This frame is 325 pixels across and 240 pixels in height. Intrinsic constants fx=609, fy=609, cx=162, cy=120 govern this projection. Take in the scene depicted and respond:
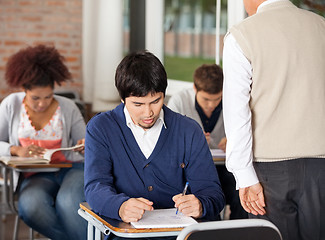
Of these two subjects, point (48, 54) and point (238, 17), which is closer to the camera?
point (48, 54)

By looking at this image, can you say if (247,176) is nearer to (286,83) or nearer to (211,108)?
(286,83)

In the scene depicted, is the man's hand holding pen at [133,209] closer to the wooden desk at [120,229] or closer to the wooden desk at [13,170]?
the wooden desk at [120,229]

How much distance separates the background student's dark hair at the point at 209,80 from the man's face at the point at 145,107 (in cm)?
128

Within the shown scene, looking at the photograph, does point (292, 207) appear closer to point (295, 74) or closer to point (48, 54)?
point (295, 74)

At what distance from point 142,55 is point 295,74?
2.19ft

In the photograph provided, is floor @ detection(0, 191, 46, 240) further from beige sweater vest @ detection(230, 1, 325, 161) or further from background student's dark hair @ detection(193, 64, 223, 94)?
beige sweater vest @ detection(230, 1, 325, 161)

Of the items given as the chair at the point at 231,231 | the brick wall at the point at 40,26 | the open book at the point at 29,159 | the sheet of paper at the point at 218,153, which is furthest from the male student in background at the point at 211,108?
the brick wall at the point at 40,26

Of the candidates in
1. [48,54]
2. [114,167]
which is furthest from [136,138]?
[48,54]

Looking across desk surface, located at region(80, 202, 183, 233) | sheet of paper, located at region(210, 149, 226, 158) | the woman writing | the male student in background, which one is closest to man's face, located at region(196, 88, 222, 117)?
the male student in background

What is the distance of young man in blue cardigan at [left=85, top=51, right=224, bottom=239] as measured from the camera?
7.89 feet

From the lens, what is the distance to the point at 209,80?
369cm

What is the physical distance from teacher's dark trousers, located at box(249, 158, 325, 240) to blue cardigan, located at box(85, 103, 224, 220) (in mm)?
298

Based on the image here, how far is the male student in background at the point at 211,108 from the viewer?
3.70m

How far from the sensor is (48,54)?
149 inches
